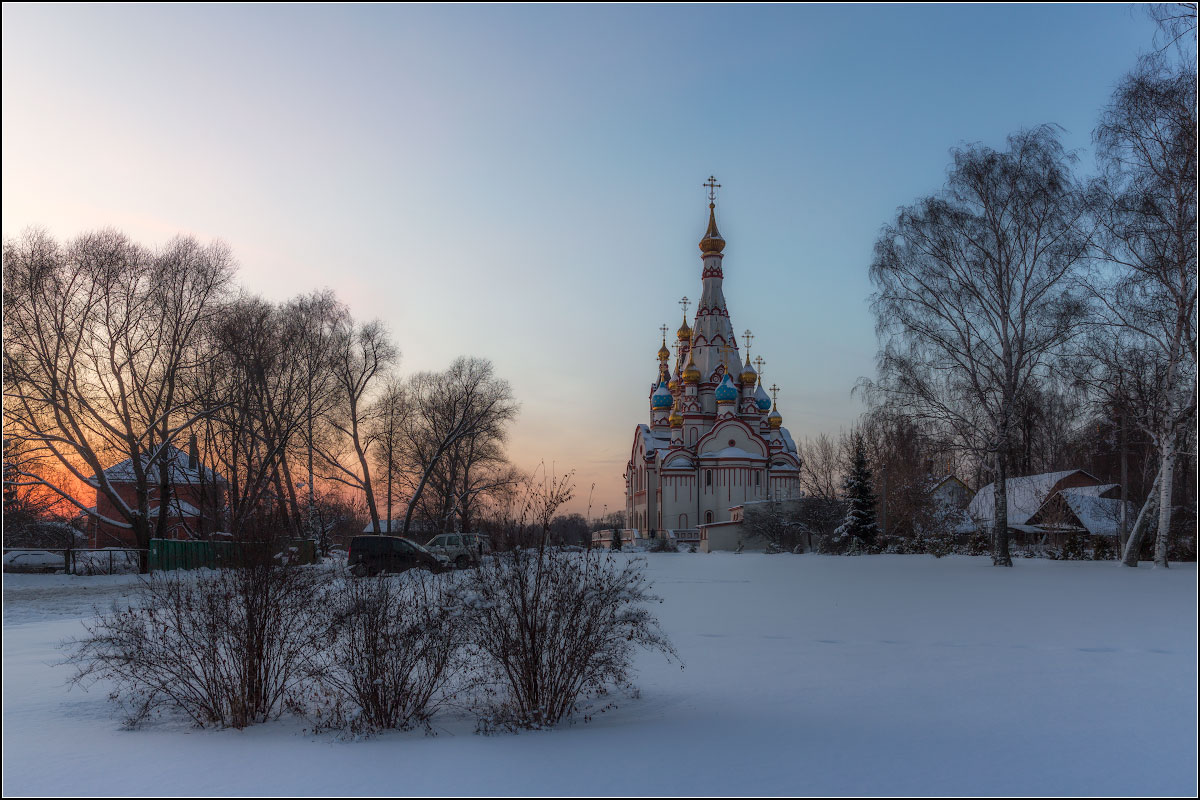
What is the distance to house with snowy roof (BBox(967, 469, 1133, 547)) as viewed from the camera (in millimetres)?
34197

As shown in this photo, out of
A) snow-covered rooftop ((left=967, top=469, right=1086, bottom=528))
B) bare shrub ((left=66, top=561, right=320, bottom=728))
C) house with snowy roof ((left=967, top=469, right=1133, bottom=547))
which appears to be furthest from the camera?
snow-covered rooftop ((left=967, top=469, right=1086, bottom=528))

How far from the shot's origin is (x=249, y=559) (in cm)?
677

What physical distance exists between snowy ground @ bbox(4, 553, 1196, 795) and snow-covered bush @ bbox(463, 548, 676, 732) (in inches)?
12.9

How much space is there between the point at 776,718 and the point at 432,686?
2.76m

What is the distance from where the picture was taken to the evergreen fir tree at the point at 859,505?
36156 millimetres

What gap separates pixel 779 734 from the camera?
5816 millimetres

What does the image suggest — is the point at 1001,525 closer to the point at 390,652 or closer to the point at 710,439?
the point at 390,652

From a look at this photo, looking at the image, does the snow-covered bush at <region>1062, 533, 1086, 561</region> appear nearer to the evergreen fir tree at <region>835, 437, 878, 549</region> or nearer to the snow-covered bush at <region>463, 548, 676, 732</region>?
the evergreen fir tree at <region>835, 437, 878, 549</region>

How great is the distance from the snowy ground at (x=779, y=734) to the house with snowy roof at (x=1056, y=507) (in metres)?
25.7

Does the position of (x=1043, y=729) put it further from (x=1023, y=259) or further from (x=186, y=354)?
(x=186, y=354)

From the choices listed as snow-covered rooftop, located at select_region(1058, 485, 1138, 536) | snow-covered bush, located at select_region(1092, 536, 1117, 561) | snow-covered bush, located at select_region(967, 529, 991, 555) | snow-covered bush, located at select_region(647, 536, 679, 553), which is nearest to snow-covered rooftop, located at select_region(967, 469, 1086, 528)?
snow-covered rooftop, located at select_region(1058, 485, 1138, 536)

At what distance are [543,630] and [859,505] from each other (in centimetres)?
3308

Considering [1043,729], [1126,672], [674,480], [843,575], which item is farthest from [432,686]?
[674,480]

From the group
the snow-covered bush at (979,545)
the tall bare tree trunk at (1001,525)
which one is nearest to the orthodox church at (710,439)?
the snow-covered bush at (979,545)
